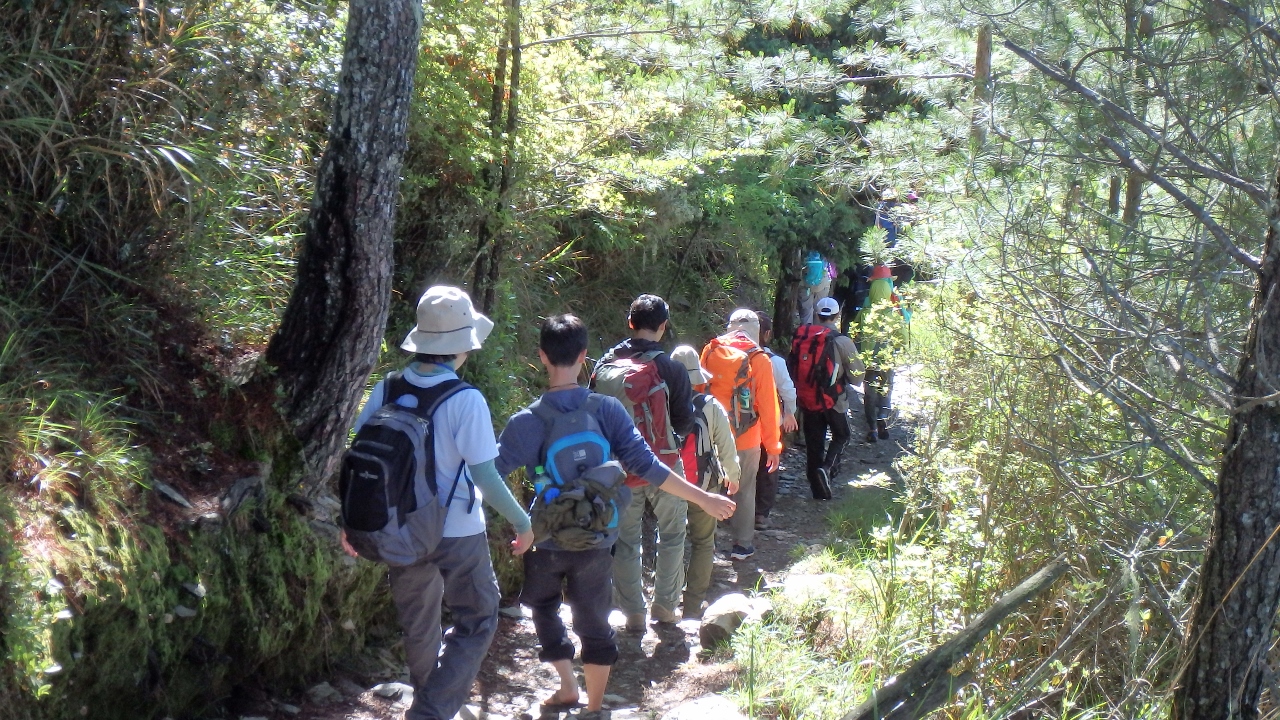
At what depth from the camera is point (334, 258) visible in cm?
505

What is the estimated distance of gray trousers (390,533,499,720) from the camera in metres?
3.95

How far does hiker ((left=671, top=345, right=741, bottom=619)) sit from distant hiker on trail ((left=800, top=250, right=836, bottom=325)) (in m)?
7.09

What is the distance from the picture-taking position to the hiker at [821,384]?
973 centimetres

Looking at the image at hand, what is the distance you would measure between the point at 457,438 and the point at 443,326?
47 centimetres

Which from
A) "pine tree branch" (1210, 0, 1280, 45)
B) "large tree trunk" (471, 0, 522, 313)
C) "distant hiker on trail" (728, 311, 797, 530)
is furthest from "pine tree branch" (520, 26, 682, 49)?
"pine tree branch" (1210, 0, 1280, 45)

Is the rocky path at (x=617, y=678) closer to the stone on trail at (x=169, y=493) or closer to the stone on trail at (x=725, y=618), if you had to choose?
the stone on trail at (x=725, y=618)

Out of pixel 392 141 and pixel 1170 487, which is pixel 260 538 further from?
pixel 1170 487

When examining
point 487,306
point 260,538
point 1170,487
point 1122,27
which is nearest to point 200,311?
point 260,538

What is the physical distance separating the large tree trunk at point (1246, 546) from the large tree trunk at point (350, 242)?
3.85 m

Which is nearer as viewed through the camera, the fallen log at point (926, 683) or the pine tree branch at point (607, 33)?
the fallen log at point (926, 683)

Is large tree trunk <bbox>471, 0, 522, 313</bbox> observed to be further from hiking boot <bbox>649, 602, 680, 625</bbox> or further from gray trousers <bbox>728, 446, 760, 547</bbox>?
hiking boot <bbox>649, 602, 680, 625</bbox>

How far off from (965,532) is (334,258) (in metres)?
3.59

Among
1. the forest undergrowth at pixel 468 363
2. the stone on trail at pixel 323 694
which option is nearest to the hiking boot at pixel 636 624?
the forest undergrowth at pixel 468 363

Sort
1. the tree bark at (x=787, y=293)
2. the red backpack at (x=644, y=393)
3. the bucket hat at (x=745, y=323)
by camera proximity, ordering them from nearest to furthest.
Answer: the red backpack at (x=644, y=393) → the bucket hat at (x=745, y=323) → the tree bark at (x=787, y=293)
